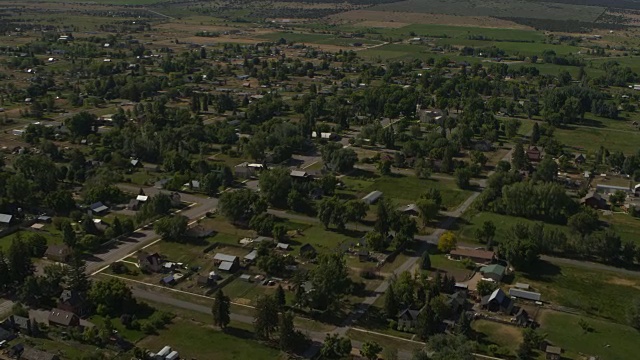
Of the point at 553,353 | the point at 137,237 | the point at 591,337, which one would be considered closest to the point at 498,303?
the point at 591,337

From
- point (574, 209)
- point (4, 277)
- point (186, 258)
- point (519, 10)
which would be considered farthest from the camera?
point (519, 10)

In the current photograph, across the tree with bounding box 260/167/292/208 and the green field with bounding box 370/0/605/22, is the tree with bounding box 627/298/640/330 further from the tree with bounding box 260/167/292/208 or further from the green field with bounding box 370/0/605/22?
the green field with bounding box 370/0/605/22

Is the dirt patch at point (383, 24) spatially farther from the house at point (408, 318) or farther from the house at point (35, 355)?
the house at point (35, 355)

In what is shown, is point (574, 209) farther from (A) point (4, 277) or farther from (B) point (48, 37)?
(B) point (48, 37)

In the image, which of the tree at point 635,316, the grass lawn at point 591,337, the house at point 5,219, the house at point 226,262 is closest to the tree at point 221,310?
the house at point 226,262

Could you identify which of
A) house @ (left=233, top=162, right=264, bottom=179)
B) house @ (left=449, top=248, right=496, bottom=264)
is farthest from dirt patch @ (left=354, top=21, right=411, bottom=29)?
house @ (left=449, top=248, right=496, bottom=264)

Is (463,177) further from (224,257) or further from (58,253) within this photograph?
(58,253)

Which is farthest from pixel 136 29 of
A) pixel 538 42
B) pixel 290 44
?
pixel 538 42
